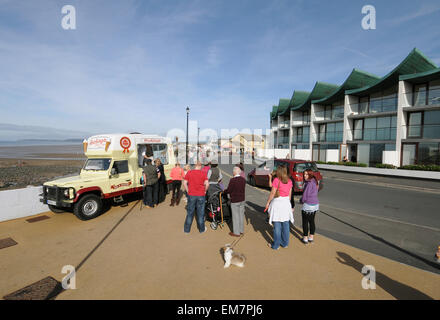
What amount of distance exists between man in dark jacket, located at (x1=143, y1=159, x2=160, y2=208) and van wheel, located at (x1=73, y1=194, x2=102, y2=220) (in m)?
1.60

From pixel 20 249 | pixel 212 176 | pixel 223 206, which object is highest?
pixel 212 176

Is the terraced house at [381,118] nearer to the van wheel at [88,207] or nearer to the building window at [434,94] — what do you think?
the building window at [434,94]

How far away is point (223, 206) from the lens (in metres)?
6.24


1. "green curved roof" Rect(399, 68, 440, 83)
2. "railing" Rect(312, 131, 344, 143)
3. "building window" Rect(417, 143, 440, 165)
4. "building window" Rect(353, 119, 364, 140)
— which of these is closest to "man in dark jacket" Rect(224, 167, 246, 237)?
"building window" Rect(417, 143, 440, 165)

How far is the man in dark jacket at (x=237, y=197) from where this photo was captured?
521 cm

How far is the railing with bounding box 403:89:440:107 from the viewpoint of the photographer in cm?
1809

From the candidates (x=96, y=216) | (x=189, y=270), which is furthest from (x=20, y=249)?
(x=189, y=270)

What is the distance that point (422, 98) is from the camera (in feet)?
61.5

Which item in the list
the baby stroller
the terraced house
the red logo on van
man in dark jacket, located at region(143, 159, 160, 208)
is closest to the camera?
the baby stroller

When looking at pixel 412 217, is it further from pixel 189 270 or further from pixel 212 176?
pixel 189 270

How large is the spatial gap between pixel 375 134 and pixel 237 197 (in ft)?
77.3

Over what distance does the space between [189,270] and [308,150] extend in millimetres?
29998

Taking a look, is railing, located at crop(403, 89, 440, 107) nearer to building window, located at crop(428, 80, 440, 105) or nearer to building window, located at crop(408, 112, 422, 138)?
building window, located at crop(428, 80, 440, 105)

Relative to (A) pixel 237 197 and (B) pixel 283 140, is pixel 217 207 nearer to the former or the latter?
(A) pixel 237 197
